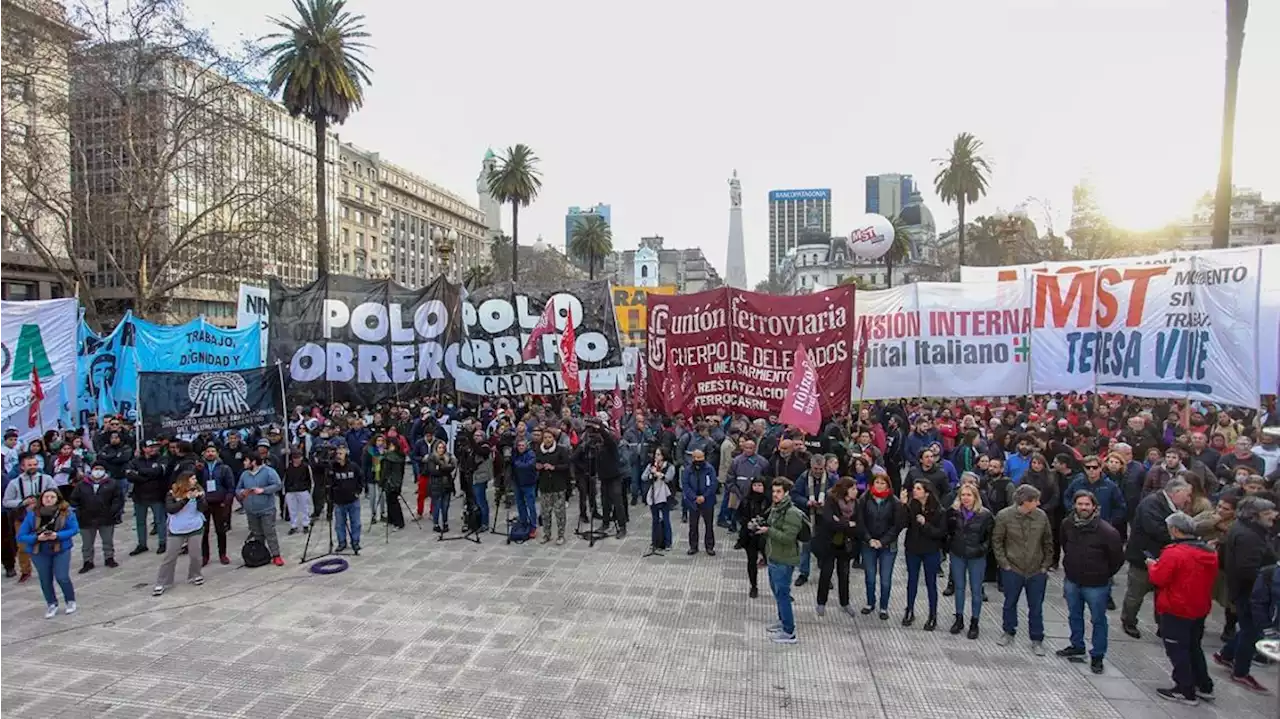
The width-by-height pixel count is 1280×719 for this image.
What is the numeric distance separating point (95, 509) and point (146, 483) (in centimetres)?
83

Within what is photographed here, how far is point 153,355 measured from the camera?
52.0 feet

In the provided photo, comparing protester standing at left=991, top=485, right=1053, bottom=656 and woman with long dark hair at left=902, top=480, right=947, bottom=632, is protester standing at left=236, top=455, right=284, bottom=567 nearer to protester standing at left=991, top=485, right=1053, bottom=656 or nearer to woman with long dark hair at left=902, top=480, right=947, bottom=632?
woman with long dark hair at left=902, top=480, right=947, bottom=632

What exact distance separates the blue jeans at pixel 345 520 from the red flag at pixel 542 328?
5.46 m

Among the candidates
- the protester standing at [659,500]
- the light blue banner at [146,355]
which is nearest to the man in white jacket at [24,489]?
the light blue banner at [146,355]

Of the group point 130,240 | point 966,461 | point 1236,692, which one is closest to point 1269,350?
point 966,461

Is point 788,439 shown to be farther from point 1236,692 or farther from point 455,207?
point 455,207

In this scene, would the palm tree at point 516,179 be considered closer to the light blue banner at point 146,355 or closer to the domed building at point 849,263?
the light blue banner at point 146,355

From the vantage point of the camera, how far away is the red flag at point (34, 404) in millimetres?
11234

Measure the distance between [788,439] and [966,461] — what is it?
10.7 ft

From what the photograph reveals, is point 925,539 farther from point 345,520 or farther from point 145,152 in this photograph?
point 145,152

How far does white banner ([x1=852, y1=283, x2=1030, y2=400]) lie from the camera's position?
45.7 ft

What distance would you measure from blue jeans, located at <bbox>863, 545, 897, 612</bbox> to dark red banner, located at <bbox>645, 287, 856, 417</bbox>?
3.52m

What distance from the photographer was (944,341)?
569 inches

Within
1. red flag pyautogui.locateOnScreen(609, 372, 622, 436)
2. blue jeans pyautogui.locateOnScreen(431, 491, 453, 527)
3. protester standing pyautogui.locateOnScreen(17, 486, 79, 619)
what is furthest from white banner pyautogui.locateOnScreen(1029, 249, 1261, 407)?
protester standing pyautogui.locateOnScreen(17, 486, 79, 619)
